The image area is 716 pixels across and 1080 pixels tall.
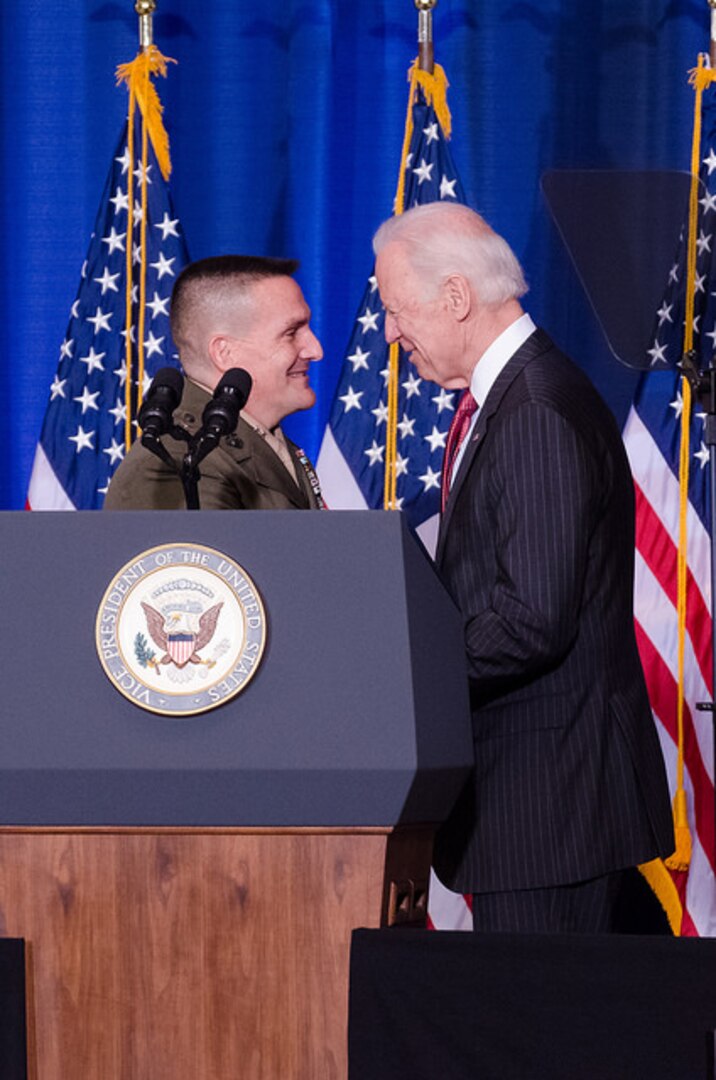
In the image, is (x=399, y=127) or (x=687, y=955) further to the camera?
(x=399, y=127)

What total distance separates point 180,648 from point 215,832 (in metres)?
0.21

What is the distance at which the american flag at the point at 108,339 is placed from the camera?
13.8ft

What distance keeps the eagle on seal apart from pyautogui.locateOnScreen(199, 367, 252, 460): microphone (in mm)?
341

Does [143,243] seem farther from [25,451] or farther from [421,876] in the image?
[421,876]

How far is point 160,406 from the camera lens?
203 cm

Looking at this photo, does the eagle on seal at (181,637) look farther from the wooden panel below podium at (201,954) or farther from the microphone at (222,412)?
the microphone at (222,412)

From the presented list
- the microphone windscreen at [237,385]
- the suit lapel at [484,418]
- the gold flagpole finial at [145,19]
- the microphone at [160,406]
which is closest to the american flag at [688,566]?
the gold flagpole finial at [145,19]

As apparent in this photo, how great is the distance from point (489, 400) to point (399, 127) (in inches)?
85.4

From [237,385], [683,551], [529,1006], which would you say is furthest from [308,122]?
[529,1006]

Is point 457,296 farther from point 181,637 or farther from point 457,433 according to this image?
point 181,637

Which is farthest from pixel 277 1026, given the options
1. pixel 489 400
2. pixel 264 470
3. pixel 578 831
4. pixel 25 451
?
pixel 25 451

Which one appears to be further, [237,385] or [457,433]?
[457,433]

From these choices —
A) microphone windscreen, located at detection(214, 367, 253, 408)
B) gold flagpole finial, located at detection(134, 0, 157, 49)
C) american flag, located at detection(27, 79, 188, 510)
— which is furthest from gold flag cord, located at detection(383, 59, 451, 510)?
microphone windscreen, located at detection(214, 367, 253, 408)

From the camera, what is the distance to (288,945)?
5.66ft
